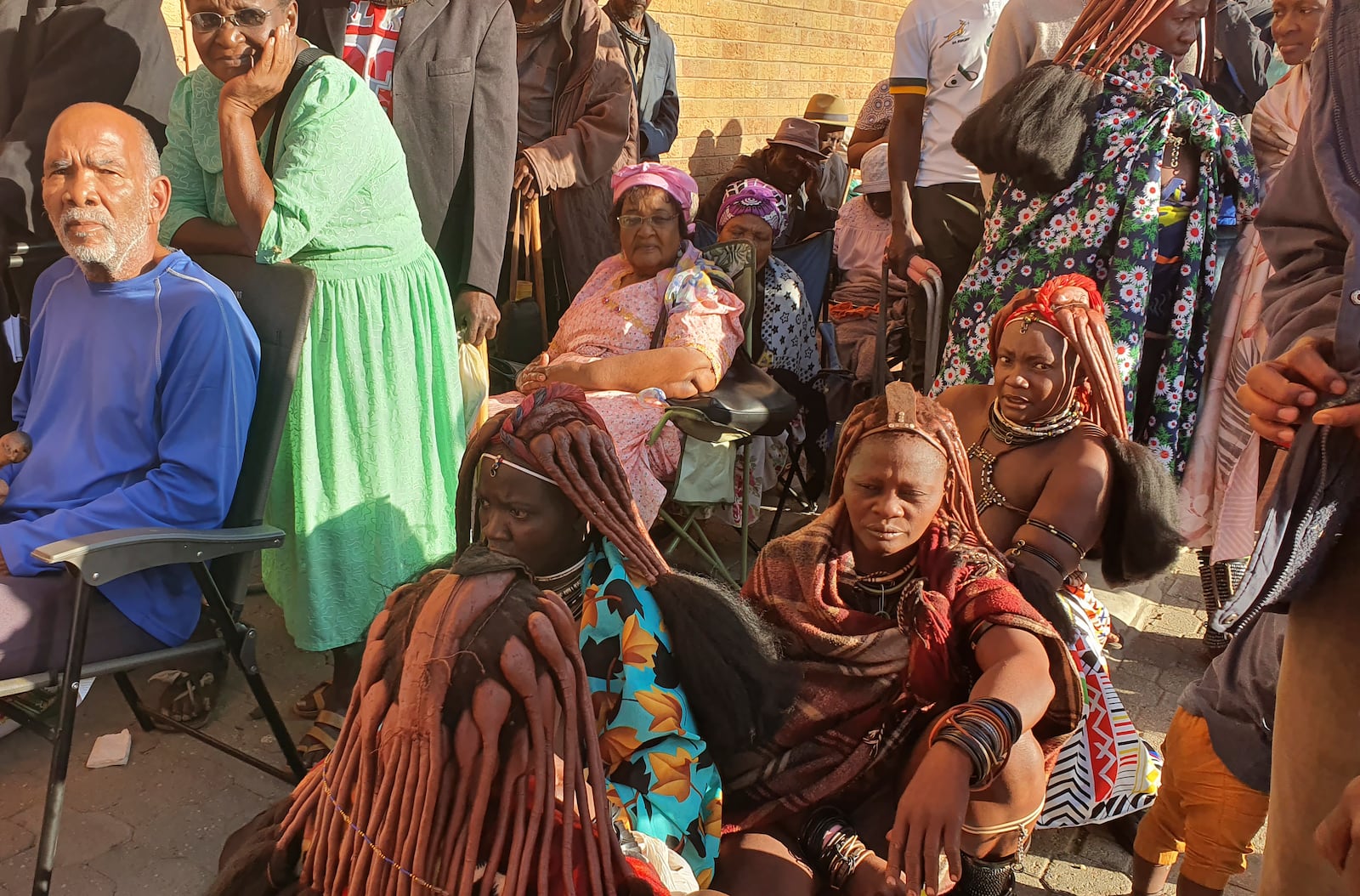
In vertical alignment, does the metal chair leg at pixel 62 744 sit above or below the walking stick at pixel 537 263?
below

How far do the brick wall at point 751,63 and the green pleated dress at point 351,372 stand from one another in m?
4.47

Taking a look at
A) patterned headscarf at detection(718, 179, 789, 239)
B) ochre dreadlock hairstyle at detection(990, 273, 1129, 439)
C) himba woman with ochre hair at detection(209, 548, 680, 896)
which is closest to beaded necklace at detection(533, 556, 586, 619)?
himba woman with ochre hair at detection(209, 548, 680, 896)

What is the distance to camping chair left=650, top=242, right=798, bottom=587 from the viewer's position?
3.55 m

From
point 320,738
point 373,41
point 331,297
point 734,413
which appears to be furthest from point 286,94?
point 320,738

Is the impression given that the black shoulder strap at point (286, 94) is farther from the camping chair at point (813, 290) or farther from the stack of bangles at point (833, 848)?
the camping chair at point (813, 290)

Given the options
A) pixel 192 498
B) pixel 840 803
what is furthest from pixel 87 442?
Result: pixel 840 803

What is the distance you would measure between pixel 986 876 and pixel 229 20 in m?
2.67

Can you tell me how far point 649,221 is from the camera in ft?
12.9

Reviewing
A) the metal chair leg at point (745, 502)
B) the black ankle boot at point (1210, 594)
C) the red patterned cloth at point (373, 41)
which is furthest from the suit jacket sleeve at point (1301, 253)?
the red patterned cloth at point (373, 41)

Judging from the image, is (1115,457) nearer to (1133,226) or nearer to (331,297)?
(1133,226)

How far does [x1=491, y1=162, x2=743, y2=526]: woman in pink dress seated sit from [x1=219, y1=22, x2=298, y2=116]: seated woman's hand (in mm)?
1299

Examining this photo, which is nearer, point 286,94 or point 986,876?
point 986,876

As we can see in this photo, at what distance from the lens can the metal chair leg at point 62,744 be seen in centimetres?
231

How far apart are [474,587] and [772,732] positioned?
2.74 feet
